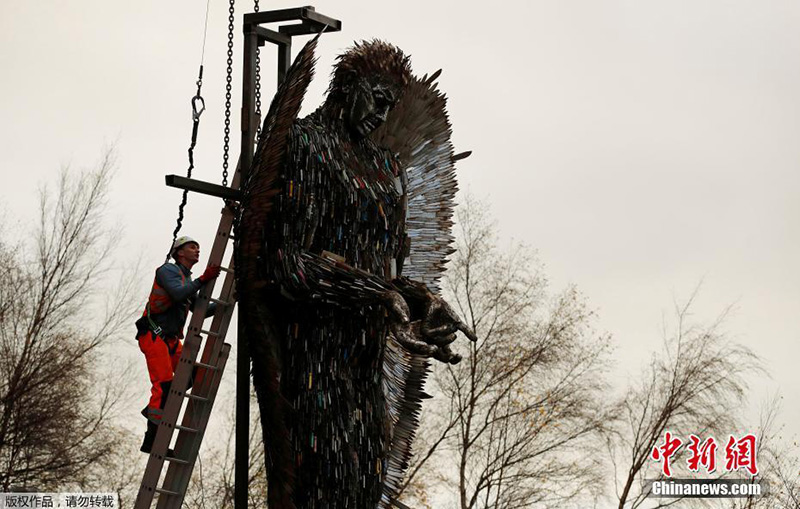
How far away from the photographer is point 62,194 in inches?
568

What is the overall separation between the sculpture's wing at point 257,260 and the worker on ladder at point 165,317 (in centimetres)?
35

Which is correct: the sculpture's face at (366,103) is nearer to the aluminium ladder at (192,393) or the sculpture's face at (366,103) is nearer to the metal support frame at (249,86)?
the metal support frame at (249,86)

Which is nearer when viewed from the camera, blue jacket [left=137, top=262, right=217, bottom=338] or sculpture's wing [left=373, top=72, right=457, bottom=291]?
blue jacket [left=137, top=262, right=217, bottom=338]

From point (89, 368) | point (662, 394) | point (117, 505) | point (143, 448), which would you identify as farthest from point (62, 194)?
point (143, 448)

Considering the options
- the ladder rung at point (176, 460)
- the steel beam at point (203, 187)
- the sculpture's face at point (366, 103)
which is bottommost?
the ladder rung at point (176, 460)

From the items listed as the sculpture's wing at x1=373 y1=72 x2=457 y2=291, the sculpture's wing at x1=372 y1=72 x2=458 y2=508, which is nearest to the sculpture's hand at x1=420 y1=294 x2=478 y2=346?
the sculpture's wing at x1=372 y1=72 x2=458 y2=508

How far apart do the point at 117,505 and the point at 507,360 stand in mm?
4594

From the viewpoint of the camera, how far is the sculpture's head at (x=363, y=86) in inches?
288

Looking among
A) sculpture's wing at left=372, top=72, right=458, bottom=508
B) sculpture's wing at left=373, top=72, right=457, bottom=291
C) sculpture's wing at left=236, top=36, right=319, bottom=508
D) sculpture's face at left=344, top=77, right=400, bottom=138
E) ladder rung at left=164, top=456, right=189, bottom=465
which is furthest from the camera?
sculpture's wing at left=373, top=72, right=457, bottom=291

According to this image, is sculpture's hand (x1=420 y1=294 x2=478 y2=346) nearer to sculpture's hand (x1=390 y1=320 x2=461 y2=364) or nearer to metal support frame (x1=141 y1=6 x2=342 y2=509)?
sculpture's hand (x1=390 y1=320 x2=461 y2=364)

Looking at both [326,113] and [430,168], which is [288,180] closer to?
[326,113]

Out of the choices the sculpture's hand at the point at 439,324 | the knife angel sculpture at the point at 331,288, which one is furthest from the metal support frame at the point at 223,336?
the sculpture's hand at the point at 439,324

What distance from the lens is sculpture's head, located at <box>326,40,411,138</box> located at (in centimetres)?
731

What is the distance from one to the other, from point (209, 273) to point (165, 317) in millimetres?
306
